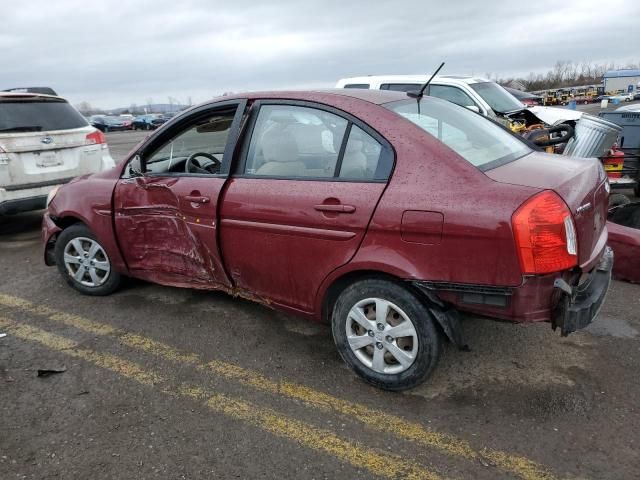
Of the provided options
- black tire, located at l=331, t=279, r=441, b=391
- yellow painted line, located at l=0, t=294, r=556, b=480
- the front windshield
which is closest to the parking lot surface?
yellow painted line, located at l=0, t=294, r=556, b=480

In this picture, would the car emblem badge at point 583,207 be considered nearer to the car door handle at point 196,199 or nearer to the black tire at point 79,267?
the car door handle at point 196,199

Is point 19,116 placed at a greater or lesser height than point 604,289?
greater

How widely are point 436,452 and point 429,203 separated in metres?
1.19

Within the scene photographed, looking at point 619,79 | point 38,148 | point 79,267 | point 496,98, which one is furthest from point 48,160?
point 619,79

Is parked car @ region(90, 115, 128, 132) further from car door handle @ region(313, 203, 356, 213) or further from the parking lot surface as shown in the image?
car door handle @ region(313, 203, 356, 213)

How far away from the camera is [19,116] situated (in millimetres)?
6016

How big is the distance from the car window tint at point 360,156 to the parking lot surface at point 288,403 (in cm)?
121

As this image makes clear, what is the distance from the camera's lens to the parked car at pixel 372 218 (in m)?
2.50

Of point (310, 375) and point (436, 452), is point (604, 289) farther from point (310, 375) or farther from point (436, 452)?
point (310, 375)

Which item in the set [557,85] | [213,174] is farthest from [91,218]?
[557,85]

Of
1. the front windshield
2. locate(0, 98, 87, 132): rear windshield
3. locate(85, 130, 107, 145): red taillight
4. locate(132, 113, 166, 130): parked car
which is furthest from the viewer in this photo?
locate(132, 113, 166, 130): parked car

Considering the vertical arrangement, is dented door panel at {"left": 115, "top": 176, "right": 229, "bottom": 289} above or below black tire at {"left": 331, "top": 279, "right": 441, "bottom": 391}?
above

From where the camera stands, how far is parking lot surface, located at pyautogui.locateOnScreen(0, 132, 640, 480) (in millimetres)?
2428

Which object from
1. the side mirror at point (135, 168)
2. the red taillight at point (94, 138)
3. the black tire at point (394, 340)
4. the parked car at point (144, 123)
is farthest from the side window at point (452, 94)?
the parked car at point (144, 123)
